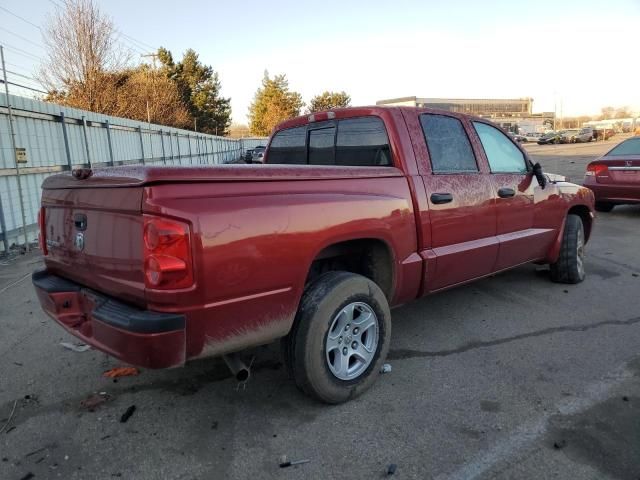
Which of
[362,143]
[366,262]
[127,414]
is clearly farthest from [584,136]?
[127,414]

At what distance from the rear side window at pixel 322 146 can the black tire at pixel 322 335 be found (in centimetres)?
141

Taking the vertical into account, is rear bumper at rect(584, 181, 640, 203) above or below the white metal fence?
below

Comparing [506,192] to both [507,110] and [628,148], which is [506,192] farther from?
[507,110]

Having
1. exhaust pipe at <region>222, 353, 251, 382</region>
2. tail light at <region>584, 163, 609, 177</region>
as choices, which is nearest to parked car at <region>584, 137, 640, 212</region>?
tail light at <region>584, 163, 609, 177</region>

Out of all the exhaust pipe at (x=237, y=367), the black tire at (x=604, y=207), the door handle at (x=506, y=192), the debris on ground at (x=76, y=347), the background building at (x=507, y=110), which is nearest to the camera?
the exhaust pipe at (x=237, y=367)

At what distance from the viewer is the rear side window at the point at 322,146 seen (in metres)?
4.13

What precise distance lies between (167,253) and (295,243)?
695 millimetres

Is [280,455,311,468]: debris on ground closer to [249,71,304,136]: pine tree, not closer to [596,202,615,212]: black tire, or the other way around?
[596,202,615,212]: black tire

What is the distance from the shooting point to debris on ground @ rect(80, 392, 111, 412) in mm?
3088

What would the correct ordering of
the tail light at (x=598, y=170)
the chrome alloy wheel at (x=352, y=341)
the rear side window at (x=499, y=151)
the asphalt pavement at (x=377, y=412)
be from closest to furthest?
the asphalt pavement at (x=377, y=412), the chrome alloy wheel at (x=352, y=341), the rear side window at (x=499, y=151), the tail light at (x=598, y=170)

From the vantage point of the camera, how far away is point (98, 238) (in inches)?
104

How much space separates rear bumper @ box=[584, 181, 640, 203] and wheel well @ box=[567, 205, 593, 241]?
4.15 m

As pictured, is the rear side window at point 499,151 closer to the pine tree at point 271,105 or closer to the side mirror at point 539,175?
the side mirror at point 539,175

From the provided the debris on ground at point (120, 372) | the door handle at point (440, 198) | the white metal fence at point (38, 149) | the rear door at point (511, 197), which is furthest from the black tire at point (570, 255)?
the white metal fence at point (38, 149)
